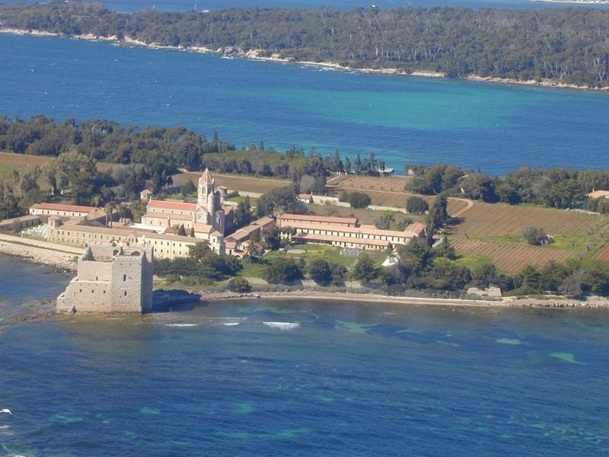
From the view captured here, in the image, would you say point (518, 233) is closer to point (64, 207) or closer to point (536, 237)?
point (536, 237)

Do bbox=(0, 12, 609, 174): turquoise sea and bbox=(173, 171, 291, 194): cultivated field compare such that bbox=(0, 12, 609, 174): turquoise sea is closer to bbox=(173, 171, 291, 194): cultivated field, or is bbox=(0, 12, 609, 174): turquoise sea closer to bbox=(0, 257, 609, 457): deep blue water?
bbox=(173, 171, 291, 194): cultivated field

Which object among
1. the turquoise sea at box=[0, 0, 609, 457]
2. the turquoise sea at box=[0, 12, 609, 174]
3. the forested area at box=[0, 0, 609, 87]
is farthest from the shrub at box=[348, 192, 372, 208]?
the forested area at box=[0, 0, 609, 87]

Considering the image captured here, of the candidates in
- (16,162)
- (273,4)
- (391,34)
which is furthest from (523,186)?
(273,4)

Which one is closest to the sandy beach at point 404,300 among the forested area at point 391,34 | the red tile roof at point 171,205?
the red tile roof at point 171,205

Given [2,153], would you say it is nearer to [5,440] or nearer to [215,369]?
[215,369]

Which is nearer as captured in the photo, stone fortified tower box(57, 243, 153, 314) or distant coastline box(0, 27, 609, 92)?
stone fortified tower box(57, 243, 153, 314)

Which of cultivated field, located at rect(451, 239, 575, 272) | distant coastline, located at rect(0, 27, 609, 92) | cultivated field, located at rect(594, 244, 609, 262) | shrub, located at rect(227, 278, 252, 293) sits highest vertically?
distant coastline, located at rect(0, 27, 609, 92)
